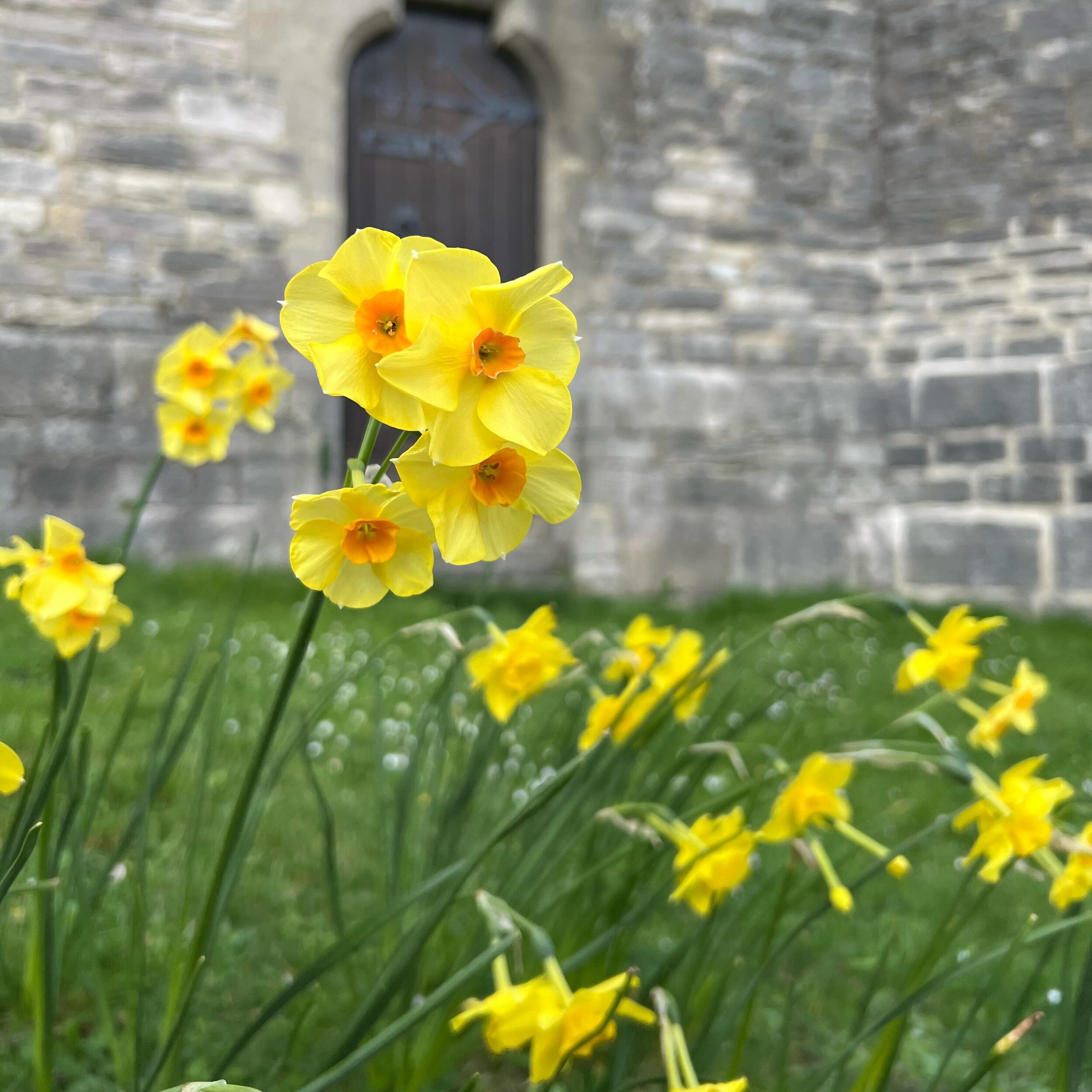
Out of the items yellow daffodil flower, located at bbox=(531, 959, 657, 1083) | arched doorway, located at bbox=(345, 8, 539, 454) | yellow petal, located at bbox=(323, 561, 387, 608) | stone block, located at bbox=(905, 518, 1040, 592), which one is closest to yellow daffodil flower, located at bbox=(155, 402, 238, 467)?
yellow petal, located at bbox=(323, 561, 387, 608)

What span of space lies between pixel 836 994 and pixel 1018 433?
4.12 metres

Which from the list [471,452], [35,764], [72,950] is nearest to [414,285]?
[471,452]

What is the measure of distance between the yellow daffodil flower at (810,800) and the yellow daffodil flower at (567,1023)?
0.28 meters

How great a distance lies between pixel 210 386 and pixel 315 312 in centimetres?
67

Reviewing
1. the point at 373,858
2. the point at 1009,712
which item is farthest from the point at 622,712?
the point at 373,858

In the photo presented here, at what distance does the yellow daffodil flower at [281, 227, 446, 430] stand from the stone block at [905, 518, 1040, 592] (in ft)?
16.5

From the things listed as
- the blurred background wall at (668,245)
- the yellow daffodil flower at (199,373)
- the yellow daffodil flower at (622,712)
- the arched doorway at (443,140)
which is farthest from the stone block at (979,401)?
the yellow daffodil flower at (199,373)

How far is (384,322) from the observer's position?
53 centimetres

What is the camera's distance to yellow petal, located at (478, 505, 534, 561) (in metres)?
0.53

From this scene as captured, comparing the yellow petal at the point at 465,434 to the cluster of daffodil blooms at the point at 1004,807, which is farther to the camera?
the cluster of daffodil blooms at the point at 1004,807

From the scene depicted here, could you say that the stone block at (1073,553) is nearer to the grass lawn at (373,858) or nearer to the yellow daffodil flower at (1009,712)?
the grass lawn at (373,858)

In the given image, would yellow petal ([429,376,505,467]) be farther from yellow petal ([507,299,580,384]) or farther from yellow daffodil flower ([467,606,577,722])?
yellow daffodil flower ([467,606,577,722])

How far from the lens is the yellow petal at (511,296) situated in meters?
0.50

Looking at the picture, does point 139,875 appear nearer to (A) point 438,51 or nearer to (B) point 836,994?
(B) point 836,994
